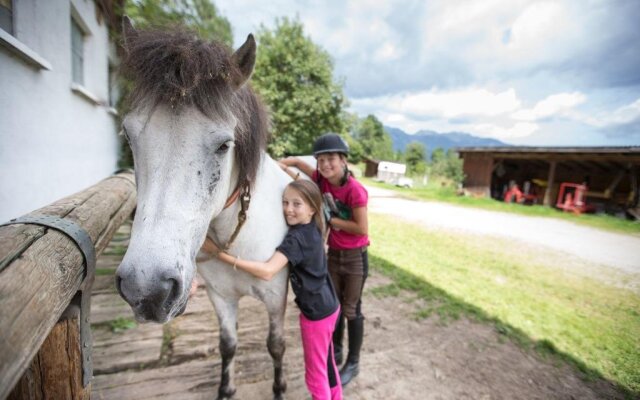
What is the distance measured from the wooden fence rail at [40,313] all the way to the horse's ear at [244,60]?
1.03 metres

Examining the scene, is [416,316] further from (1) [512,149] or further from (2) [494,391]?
(1) [512,149]

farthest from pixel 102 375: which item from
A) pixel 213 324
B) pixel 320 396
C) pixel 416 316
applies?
pixel 416 316

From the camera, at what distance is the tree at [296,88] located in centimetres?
1304

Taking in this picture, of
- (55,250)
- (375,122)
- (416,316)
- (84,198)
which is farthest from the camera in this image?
(375,122)

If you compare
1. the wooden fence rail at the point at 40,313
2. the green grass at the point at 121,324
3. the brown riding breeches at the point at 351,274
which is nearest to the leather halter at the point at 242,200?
the wooden fence rail at the point at 40,313

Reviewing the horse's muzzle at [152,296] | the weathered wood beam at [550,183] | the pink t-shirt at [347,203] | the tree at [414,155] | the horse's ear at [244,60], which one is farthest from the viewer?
the tree at [414,155]

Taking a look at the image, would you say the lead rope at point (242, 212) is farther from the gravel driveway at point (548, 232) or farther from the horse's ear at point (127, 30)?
the gravel driveway at point (548, 232)

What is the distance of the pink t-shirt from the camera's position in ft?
7.72

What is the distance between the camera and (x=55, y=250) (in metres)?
1.01

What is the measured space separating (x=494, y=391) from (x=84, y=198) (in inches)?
147

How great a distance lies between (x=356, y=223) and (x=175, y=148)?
5.09ft

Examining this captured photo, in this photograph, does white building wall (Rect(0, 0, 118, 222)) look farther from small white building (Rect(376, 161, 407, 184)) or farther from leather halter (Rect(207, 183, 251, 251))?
small white building (Rect(376, 161, 407, 184))

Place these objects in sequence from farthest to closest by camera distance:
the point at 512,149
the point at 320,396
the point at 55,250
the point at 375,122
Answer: the point at 375,122
the point at 512,149
the point at 320,396
the point at 55,250

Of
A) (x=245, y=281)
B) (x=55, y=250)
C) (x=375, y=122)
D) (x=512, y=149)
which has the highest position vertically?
(x=375, y=122)
